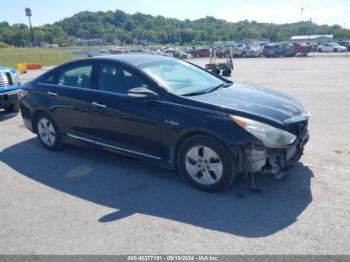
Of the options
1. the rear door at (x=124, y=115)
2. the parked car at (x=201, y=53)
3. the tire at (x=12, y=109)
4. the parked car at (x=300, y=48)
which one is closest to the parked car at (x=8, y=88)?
the tire at (x=12, y=109)

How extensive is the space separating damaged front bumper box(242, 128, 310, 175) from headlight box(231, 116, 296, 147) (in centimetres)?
7

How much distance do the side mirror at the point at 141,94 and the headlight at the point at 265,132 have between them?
104 cm

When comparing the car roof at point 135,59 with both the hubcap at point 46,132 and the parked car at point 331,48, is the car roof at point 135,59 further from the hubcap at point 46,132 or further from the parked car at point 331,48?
the parked car at point 331,48

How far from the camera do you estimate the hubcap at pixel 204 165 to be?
4.07 metres

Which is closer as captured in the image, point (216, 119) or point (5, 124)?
point (216, 119)

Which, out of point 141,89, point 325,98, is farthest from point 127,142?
point 325,98

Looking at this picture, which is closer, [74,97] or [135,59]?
[135,59]

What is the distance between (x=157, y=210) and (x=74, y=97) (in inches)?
92.7

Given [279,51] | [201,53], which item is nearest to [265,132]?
[279,51]

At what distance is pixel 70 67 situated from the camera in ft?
18.2

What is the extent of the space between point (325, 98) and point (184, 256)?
28.6ft

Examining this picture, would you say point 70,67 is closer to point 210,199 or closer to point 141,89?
point 141,89

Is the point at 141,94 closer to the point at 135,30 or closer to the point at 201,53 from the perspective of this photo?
the point at 201,53

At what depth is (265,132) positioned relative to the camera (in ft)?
12.6
